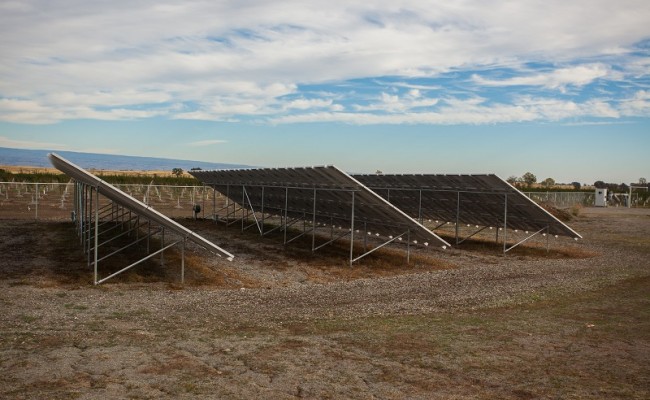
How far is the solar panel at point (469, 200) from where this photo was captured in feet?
75.5

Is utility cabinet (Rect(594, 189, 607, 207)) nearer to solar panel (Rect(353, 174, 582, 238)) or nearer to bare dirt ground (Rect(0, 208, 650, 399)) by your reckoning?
solar panel (Rect(353, 174, 582, 238))

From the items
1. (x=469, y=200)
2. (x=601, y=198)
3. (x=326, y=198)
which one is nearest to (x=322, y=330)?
(x=326, y=198)

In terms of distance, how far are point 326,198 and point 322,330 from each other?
12.6 metres

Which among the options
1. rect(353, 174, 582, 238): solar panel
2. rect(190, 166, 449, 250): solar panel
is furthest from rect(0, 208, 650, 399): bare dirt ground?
rect(353, 174, 582, 238): solar panel

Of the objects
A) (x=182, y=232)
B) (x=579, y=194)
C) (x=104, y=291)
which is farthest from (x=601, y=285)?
(x=579, y=194)

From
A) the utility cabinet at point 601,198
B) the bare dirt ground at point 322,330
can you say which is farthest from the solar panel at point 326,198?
the utility cabinet at point 601,198

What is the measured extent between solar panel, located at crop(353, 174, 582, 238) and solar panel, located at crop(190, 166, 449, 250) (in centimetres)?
380

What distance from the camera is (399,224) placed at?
1992cm

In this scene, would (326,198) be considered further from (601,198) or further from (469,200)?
(601,198)

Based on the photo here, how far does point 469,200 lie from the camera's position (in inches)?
993

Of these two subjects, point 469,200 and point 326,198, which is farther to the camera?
point 469,200

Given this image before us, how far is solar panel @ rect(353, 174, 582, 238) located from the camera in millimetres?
23005

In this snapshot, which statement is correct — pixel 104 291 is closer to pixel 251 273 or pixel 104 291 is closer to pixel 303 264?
pixel 251 273

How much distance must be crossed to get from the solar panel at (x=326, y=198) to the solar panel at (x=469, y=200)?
12.5 ft
